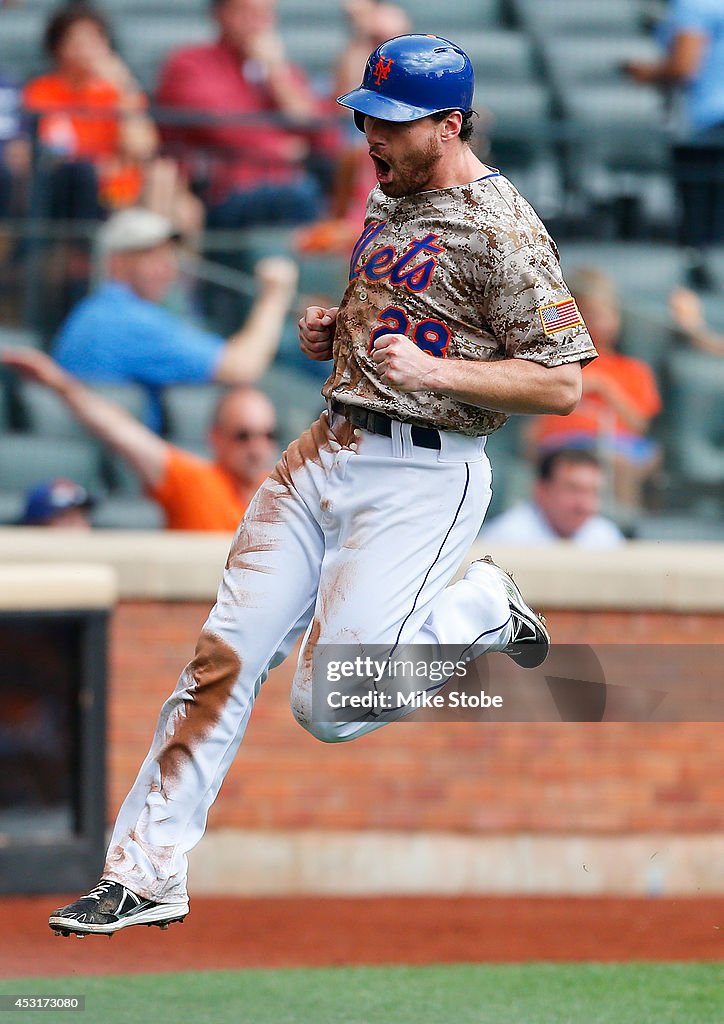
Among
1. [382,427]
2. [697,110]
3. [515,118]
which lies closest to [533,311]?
[382,427]

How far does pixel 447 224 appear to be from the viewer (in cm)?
411

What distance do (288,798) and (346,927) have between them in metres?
0.68

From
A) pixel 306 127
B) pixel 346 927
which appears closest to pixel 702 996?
pixel 346 927

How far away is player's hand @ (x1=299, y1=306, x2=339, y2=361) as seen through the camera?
4.42 meters

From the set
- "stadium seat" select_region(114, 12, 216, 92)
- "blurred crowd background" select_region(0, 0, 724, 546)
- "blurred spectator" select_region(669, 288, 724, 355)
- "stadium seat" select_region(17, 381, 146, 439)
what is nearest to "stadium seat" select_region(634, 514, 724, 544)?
"blurred crowd background" select_region(0, 0, 724, 546)

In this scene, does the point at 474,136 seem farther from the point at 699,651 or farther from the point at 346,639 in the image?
the point at 699,651

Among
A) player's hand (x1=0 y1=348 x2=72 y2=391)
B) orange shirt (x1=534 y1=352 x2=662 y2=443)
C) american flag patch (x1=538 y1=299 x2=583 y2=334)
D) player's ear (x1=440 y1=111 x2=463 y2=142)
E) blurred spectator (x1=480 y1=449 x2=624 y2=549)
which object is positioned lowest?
blurred spectator (x1=480 y1=449 x2=624 y2=549)

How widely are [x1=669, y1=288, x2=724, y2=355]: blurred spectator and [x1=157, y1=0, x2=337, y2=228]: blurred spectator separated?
1823mm

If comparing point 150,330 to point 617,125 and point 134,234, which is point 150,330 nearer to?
point 134,234

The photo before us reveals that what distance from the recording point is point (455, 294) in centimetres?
411

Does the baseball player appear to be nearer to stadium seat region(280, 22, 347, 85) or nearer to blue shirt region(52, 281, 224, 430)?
blue shirt region(52, 281, 224, 430)

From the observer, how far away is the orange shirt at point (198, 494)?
7512mm

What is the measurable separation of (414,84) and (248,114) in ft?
16.8

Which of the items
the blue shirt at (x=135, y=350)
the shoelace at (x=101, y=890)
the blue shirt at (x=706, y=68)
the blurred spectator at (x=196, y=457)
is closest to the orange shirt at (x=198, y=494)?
the blurred spectator at (x=196, y=457)
